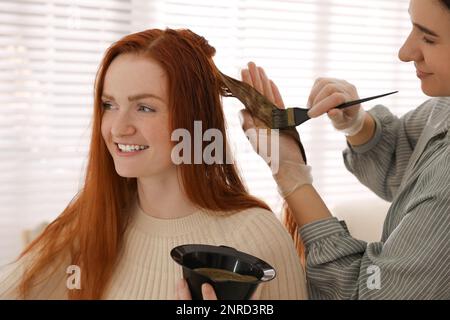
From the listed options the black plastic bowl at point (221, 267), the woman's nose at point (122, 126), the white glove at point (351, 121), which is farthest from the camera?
the white glove at point (351, 121)

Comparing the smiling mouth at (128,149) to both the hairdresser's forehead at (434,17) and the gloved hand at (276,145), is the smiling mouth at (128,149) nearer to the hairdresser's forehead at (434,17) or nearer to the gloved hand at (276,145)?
the gloved hand at (276,145)

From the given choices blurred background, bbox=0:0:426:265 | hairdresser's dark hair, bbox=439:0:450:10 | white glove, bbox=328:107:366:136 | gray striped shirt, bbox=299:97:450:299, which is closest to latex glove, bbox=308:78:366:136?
white glove, bbox=328:107:366:136

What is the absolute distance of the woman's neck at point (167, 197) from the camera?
110 cm

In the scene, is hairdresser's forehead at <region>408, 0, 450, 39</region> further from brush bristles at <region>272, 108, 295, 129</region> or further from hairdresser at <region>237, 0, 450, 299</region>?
brush bristles at <region>272, 108, 295, 129</region>

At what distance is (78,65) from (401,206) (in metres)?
1.43

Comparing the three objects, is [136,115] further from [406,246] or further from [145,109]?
[406,246]

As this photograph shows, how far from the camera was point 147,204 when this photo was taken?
3.68 feet

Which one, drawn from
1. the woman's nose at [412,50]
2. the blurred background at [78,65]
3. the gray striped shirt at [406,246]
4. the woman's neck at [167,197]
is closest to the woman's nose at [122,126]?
the woman's neck at [167,197]

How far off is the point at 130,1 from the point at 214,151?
4.07 ft

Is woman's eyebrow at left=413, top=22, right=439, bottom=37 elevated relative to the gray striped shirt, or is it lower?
elevated

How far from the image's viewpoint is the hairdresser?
92 cm

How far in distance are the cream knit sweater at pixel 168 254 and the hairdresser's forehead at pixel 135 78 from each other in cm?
24

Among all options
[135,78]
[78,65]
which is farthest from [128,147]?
[78,65]
